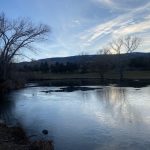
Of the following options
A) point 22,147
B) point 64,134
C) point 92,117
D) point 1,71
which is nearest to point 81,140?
point 64,134

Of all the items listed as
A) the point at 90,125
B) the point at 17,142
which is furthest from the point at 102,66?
the point at 17,142

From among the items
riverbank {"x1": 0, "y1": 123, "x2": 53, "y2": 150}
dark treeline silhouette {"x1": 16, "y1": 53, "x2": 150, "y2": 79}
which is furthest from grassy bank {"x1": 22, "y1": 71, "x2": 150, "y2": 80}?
riverbank {"x1": 0, "y1": 123, "x2": 53, "y2": 150}

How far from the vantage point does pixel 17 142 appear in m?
12.9

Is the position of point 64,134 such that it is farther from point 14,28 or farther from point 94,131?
point 14,28

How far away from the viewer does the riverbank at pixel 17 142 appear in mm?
11578

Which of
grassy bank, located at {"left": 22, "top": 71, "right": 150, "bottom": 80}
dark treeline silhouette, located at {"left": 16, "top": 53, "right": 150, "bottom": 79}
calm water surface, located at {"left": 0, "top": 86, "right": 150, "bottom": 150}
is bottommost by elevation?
calm water surface, located at {"left": 0, "top": 86, "right": 150, "bottom": 150}

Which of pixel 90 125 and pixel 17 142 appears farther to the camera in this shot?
pixel 90 125

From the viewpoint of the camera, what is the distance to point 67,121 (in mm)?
18469

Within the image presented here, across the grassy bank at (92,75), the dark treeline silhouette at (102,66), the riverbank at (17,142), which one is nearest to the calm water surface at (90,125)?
the riverbank at (17,142)

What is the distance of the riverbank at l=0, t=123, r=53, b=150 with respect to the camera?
11.6 metres

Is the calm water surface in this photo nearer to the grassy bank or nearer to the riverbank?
the riverbank

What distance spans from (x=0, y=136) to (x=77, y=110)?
9.97 m

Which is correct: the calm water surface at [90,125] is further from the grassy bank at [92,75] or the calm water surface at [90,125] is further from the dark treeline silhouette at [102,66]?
the dark treeline silhouette at [102,66]

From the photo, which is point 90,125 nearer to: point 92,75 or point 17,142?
point 17,142
